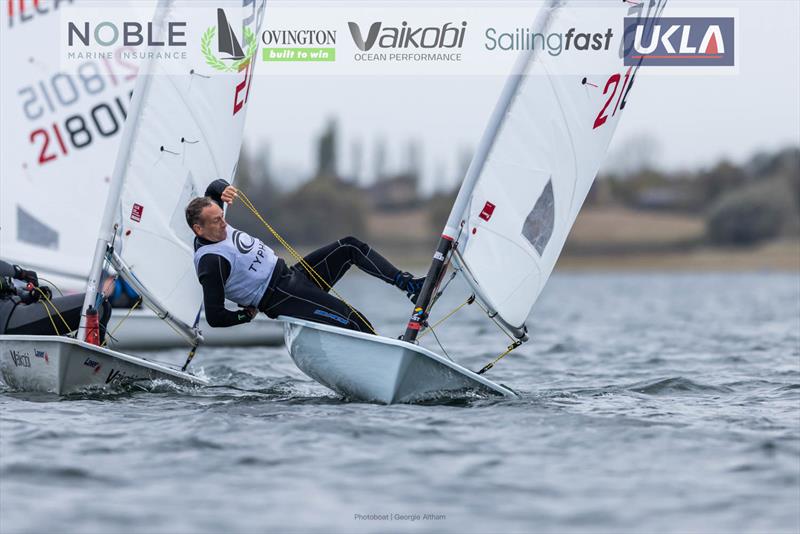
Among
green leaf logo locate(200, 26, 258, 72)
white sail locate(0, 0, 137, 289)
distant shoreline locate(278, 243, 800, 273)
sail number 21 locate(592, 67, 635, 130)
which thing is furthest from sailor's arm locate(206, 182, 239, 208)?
distant shoreline locate(278, 243, 800, 273)

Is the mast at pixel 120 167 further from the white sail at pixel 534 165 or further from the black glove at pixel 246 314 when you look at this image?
the white sail at pixel 534 165

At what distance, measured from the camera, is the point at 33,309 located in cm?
716

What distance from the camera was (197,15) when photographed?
7219 millimetres

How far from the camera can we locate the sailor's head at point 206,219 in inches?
246

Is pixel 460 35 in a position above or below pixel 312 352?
above

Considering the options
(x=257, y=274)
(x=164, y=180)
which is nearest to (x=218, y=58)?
(x=164, y=180)

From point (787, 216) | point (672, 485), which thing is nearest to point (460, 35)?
point (672, 485)

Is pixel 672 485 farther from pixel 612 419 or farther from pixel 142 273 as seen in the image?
pixel 142 273

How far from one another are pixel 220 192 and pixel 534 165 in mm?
1984

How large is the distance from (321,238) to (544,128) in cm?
6911

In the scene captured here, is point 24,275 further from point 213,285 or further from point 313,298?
point 313,298

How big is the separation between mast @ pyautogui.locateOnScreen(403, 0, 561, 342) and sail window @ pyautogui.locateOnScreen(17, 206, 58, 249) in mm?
5022

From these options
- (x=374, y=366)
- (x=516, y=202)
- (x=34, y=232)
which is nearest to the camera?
(x=374, y=366)

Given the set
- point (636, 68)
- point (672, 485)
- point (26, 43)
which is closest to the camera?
point (672, 485)
